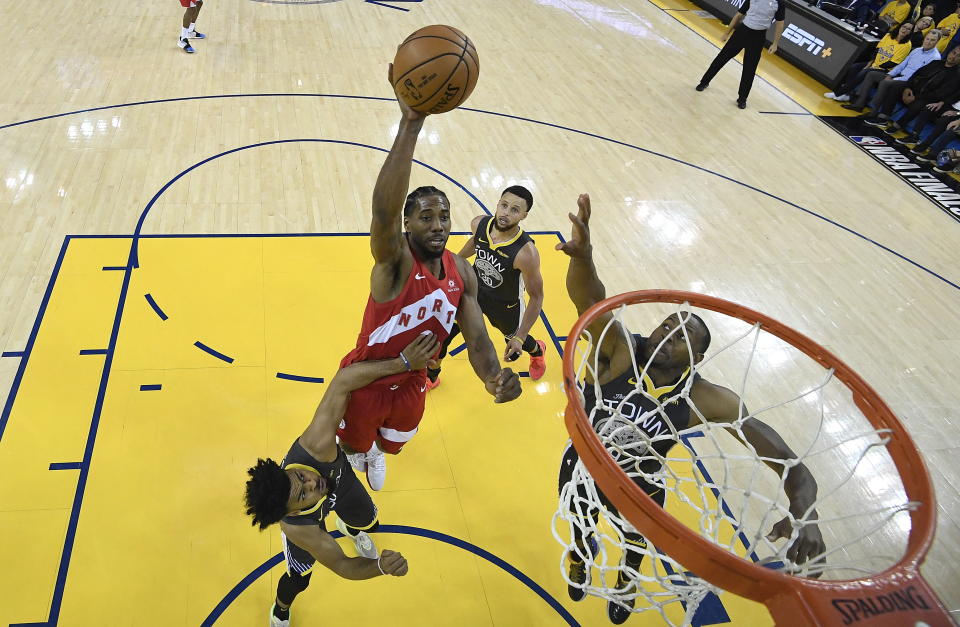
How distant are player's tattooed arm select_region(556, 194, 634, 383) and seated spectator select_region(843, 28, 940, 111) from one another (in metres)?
9.03

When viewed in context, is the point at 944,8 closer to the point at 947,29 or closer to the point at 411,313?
the point at 947,29

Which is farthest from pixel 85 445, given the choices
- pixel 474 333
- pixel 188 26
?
pixel 188 26

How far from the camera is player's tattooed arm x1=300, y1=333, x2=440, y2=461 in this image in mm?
2830

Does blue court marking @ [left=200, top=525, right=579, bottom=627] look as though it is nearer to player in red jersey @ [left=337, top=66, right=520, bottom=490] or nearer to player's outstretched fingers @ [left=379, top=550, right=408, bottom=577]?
player in red jersey @ [left=337, top=66, right=520, bottom=490]

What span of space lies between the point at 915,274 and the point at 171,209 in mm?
7234

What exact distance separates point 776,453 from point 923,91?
29.3 ft

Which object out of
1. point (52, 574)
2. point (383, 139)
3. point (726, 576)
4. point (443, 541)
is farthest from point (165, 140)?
point (726, 576)

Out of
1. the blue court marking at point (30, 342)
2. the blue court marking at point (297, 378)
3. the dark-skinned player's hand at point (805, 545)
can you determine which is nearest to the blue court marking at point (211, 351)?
the blue court marking at point (297, 378)

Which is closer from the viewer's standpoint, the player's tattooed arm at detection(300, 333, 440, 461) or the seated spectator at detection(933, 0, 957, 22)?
the player's tattooed arm at detection(300, 333, 440, 461)

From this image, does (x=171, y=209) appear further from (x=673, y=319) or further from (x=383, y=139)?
(x=673, y=319)

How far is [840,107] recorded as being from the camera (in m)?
10.5

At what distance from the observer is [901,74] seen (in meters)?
9.86

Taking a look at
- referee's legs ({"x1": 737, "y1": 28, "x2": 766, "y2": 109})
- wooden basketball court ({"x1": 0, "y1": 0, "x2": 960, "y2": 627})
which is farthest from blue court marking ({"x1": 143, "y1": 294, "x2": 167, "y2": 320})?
referee's legs ({"x1": 737, "y1": 28, "x2": 766, "y2": 109})

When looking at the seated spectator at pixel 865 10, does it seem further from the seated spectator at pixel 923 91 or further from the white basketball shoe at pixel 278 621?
the white basketball shoe at pixel 278 621
